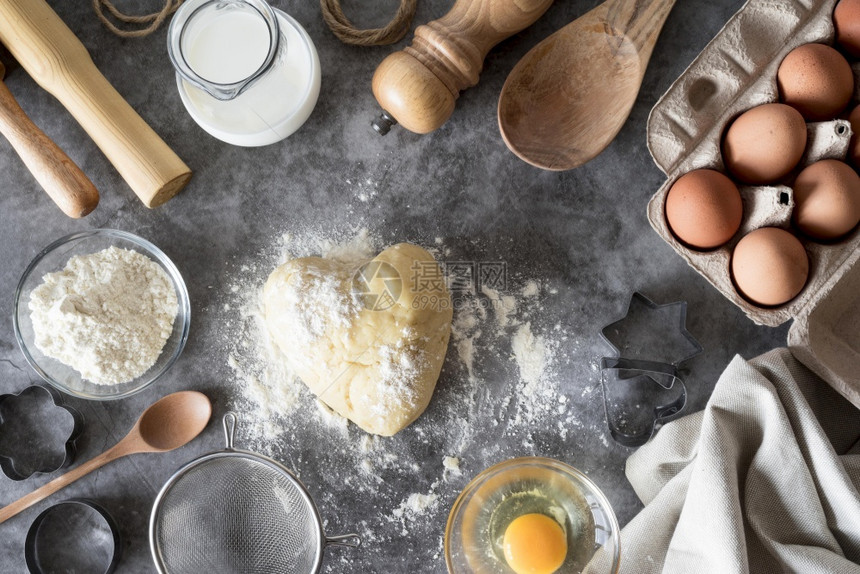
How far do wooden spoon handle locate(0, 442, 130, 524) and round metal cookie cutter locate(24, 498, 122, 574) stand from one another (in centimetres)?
5

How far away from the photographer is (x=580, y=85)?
5.29 ft

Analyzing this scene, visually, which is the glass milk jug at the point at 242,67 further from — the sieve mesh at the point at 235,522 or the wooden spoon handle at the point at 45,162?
the sieve mesh at the point at 235,522

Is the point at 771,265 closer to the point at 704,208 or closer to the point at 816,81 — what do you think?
the point at 704,208

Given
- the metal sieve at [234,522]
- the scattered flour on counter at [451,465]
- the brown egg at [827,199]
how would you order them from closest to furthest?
the brown egg at [827,199] < the metal sieve at [234,522] < the scattered flour on counter at [451,465]

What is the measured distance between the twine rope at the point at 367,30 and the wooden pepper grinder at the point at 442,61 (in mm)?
142

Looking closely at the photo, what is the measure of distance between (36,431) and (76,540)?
29 cm

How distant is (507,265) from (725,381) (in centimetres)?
59

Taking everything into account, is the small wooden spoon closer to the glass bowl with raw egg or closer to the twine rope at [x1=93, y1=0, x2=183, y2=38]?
the glass bowl with raw egg

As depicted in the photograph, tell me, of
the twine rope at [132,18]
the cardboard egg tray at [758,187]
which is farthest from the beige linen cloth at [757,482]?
the twine rope at [132,18]

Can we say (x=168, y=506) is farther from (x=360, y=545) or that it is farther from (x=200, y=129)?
(x=200, y=129)

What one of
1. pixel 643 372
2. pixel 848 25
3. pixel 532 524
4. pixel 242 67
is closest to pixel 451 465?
pixel 532 524

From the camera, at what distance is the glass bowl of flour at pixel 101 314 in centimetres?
151

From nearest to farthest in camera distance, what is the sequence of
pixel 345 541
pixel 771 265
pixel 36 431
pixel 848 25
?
pixel 771 265
pixel 848 25
pixel 345 541
pixel 36 431

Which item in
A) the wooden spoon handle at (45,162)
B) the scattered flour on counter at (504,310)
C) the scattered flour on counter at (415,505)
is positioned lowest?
the scattered flour on counter at (415,505)
